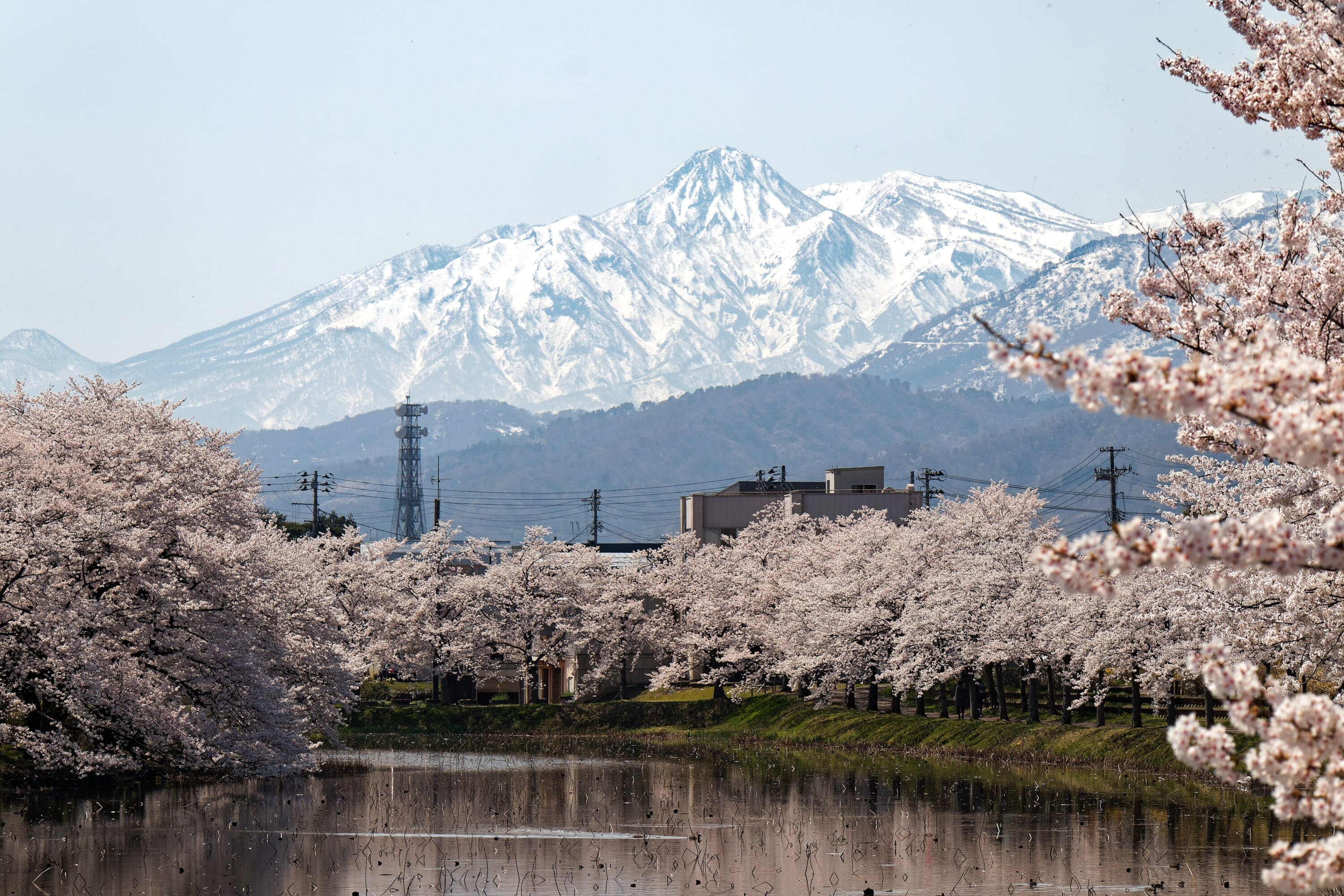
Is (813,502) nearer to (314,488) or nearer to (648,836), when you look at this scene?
(314,488)

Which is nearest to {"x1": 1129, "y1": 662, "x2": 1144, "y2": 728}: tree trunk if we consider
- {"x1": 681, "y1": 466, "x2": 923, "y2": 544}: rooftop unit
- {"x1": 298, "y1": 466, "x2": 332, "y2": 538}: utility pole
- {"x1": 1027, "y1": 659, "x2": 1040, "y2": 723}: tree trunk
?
{"x1": 1027, "y1": 659, "x2": 1040, "y2": 723}: tree trunk

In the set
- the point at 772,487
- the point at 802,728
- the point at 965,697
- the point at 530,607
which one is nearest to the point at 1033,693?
the point at 965,697

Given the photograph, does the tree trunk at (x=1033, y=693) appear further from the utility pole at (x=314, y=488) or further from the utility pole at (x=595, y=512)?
the utility pole at (x=595, y=512)

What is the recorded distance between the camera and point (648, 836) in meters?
34.0

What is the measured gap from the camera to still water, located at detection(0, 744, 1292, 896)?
26.6 meters

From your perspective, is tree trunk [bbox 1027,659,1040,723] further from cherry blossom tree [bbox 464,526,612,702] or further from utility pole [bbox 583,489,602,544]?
utility pole [bbox 583,489,602,544]

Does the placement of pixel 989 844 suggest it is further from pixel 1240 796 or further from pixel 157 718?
pixel 157 718

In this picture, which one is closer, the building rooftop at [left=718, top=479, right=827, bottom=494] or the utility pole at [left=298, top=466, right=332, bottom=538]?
the utility pole at [left=298, top=466, right=332, bottom=538]

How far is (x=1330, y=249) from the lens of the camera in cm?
1703

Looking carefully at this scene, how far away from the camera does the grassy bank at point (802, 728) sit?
50469 mm

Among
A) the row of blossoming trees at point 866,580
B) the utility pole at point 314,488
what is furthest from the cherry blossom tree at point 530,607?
the utility pole at point 314,488

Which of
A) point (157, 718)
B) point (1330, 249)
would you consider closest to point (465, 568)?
point (157, 718)

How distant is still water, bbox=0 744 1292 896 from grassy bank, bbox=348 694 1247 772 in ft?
8.22

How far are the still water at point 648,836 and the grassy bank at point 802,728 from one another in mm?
2505
